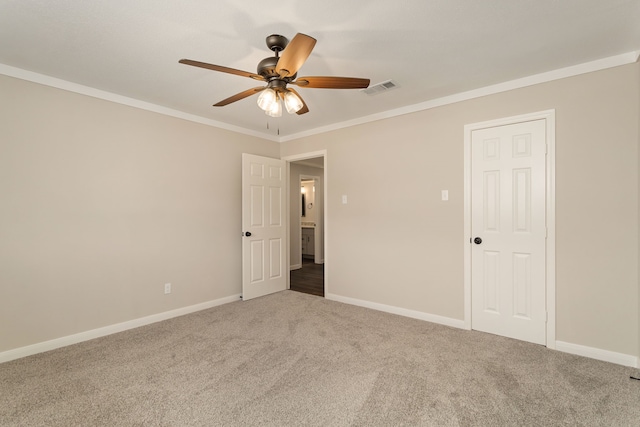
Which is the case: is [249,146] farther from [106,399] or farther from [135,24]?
[106,399]

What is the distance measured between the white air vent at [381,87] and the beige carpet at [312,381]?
8.23ft

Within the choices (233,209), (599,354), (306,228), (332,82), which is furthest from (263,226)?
(599,354)

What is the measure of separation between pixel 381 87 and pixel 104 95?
9.39 ft

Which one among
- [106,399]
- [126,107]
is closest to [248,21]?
[126,107]

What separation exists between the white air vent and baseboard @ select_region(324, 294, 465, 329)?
2518mm

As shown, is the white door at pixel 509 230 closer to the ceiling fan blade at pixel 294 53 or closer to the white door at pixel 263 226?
the ceiling fan blade at pixel 294 53

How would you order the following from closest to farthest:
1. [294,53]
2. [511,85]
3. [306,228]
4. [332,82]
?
[294,53]
[332,82]
[511,85]
[306,228]

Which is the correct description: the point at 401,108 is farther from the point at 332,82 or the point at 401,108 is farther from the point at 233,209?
the point at 233,209

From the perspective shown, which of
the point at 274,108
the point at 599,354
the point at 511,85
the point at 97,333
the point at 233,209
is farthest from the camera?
the point at 233,209

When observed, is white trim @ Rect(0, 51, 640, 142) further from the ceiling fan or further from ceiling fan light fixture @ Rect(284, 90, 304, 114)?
ceiling fan light fixture @ Rect(284, 90, 304, 114)

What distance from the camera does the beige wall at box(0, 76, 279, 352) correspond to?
2.56 meters

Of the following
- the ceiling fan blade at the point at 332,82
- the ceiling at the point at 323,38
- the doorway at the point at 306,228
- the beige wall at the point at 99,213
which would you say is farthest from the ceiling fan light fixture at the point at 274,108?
the doorway at the point at 306,228

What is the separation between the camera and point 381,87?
Answer: 117 inches

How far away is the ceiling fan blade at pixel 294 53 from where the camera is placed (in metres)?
1.50
